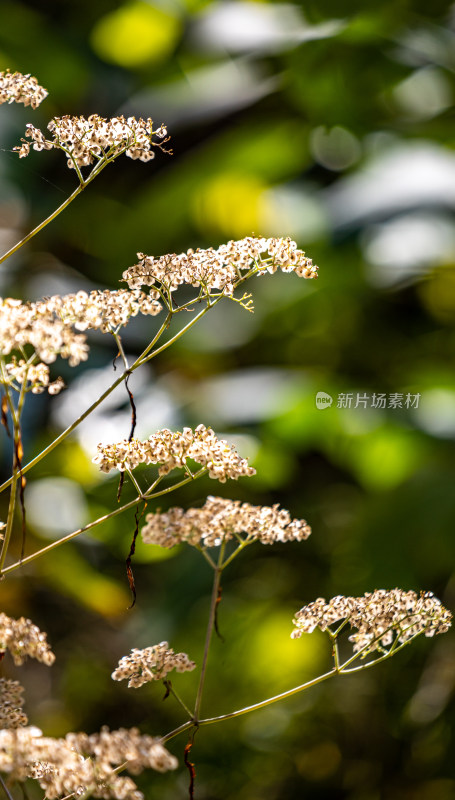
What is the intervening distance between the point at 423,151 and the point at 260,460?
82 cm

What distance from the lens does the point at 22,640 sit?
0.27 metres

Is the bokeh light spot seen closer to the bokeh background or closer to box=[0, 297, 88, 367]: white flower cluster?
the bokeh background

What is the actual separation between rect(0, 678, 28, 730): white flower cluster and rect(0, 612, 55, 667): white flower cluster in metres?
0.01

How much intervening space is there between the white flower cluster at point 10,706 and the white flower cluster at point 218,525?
0.08 m

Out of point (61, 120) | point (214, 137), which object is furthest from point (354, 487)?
point (61, 120)

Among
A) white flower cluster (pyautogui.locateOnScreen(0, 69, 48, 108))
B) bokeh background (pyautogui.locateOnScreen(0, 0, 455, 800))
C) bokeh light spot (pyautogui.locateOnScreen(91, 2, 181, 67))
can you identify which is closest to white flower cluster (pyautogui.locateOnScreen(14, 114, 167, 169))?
white flower cluster (pyautogui.locateOnScreen(0, 69, 48, 108))

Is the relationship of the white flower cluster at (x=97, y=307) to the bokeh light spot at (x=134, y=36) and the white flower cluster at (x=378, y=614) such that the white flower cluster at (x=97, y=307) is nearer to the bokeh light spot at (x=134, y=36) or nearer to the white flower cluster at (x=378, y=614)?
the white flower cluster at (x=378, y=614)

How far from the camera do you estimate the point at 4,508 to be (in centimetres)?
125

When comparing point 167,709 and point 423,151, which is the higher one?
point 423,151

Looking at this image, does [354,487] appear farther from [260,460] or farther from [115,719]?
[115,719]

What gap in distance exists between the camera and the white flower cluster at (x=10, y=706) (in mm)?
268

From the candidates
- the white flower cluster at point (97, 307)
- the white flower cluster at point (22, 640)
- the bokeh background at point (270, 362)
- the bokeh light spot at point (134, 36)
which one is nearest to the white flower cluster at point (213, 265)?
the white flower cluster at point (97, 307)

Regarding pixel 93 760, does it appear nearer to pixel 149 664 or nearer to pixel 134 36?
pixel 149 664

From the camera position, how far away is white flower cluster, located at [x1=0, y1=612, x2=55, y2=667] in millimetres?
264
